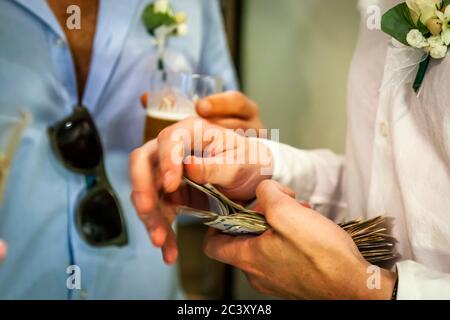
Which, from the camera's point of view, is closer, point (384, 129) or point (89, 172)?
point (384, 129)

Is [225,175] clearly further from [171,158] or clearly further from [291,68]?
[291,68]

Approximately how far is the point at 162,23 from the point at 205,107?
5.8 inches

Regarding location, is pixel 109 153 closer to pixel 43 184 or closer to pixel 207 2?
pixel 43 184

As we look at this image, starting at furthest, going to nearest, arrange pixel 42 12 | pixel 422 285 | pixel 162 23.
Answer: pixel 162 23
pixel 42 12
pixel 422 285

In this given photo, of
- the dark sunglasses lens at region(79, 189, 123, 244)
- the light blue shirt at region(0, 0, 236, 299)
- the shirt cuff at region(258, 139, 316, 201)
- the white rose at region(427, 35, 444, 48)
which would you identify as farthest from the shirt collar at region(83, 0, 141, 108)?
the white rose at region(427, 35, 444, 48)

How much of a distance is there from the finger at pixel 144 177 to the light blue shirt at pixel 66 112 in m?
0.11

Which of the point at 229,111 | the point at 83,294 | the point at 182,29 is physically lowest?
the point at 83,294

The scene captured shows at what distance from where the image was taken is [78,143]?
524 mm

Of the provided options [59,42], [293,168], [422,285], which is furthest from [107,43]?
[422,285]

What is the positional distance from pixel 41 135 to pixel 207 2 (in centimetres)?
28

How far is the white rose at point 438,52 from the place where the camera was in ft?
1.17

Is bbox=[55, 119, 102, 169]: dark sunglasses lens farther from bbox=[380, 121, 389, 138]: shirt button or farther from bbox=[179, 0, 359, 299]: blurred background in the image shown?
bbox=[380, 121, 389, 138]: shirt button
